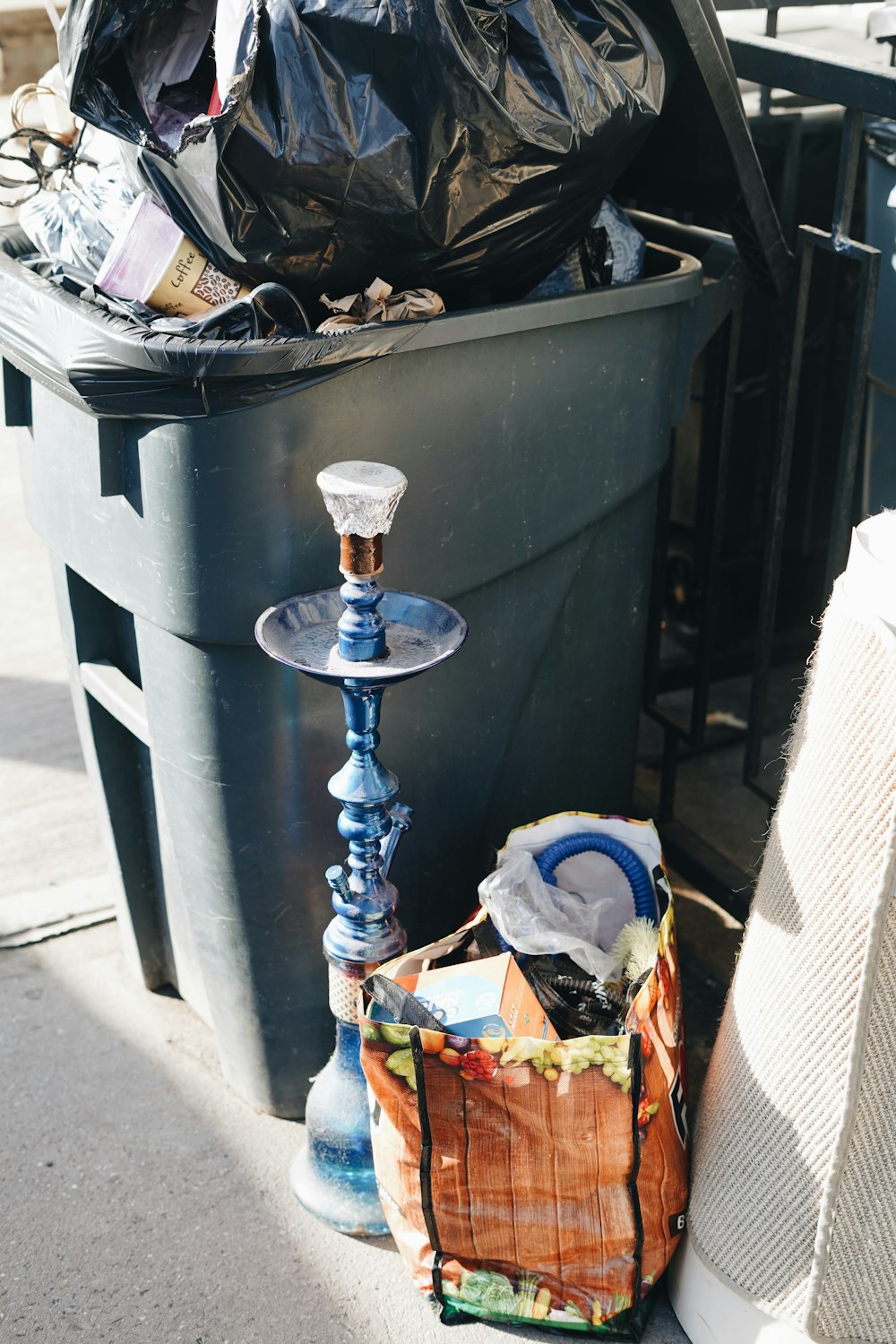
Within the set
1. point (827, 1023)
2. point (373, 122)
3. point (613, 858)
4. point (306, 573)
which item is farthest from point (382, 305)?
point (827, 1023)

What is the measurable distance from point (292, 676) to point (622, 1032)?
632mm

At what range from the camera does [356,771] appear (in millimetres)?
1677

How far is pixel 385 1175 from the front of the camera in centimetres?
174

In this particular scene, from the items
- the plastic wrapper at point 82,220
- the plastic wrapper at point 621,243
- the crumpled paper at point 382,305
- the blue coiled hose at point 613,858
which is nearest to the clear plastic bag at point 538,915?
the blue coiled hose at point 613,858

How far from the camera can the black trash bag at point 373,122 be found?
1.48 meters

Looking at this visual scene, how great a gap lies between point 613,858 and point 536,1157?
469mm

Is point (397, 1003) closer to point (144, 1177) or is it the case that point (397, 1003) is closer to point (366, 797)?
point (366, 797)

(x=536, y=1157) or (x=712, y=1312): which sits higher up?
(x=536, y=1157)

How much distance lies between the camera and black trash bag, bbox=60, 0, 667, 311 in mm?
1481

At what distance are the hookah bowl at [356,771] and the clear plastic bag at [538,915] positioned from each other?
0.15 meters

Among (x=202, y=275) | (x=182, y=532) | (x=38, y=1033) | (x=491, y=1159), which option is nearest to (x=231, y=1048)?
(x=38, y=1033)

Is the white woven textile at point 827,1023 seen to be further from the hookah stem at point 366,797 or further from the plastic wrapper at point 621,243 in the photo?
Answer: the plastic wrapper at point 621,243

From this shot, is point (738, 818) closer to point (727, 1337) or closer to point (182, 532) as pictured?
point (727, 1337)

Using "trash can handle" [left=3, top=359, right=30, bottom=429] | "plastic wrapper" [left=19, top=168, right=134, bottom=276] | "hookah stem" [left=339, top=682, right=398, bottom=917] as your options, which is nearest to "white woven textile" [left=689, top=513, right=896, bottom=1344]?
"hookah stem" [left=339, top=682, right=398, bottom=917]
